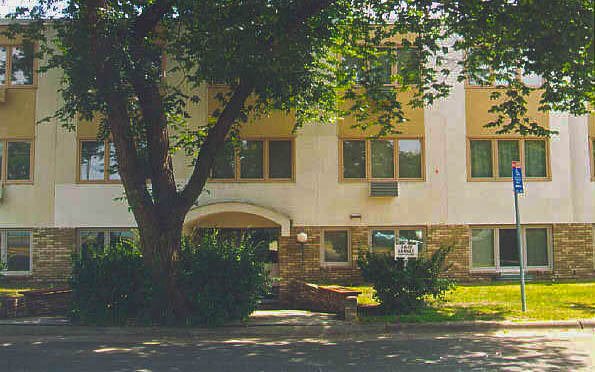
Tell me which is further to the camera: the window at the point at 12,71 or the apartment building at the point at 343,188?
the window at the point at 12,71

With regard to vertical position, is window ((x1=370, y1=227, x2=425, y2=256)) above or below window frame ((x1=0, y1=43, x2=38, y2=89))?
below

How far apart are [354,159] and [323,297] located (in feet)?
19.6

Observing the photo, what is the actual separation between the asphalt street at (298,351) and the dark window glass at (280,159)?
315 inches

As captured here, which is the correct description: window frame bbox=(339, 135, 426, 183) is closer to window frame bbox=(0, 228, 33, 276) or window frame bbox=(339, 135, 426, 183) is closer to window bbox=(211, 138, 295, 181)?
window bbox=(211, 138, 295, 181)

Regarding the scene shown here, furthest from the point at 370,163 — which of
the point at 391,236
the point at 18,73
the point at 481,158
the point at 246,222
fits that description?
the point at 18,73

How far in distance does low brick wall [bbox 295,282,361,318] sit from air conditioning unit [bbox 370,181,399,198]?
401 centimetres

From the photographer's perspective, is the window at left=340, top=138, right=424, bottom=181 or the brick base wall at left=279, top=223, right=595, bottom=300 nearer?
the brick base wall at left=279, top=223, right=595, bottom=300

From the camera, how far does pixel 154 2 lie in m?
11.4

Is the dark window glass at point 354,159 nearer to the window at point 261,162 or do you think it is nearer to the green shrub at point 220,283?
the window at point 261,162

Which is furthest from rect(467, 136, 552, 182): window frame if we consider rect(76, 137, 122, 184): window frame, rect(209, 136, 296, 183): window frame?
rect(76, 137, 122, 184): window frame

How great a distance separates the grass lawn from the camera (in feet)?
36.5

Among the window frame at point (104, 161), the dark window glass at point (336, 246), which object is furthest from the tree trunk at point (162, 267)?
the dark window glass at point (336, 246)

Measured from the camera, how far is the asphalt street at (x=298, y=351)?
7738 mm

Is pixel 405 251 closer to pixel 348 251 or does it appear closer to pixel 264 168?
pixel 348 251
